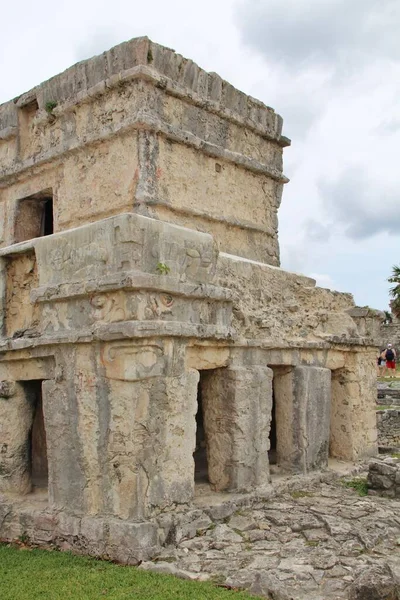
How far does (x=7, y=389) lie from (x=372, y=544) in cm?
409

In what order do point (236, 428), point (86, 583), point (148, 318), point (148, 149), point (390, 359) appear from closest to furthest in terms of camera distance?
1. point (86, 583)
2. point (148, 318)
3. point (236, 428)
4. point (148, 149)
5. point (390, 359)

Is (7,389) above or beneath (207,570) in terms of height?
above

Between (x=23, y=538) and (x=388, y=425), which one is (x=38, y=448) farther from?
(x=388, y=425)

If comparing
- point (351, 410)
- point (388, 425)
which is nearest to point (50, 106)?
point (351, 410)

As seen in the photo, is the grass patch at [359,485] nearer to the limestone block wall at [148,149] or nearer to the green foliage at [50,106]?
the limestone block wall at [148,149]

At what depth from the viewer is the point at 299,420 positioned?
8.09 meters

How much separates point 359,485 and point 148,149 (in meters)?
5.05

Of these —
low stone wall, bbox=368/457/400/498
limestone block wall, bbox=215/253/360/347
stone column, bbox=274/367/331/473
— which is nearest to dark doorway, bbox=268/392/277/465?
stone column, bbox=274/367/331/473

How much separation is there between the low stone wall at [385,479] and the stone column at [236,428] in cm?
150

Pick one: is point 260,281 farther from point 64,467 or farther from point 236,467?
point 64,467

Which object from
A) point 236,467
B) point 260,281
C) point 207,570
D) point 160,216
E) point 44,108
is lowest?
point 207,570

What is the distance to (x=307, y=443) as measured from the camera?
814 centimetres

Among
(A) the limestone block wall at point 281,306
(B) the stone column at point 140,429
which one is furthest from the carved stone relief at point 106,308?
(A) the limestone block wall at point 281,306

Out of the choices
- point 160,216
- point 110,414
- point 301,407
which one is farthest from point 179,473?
point 160,216
